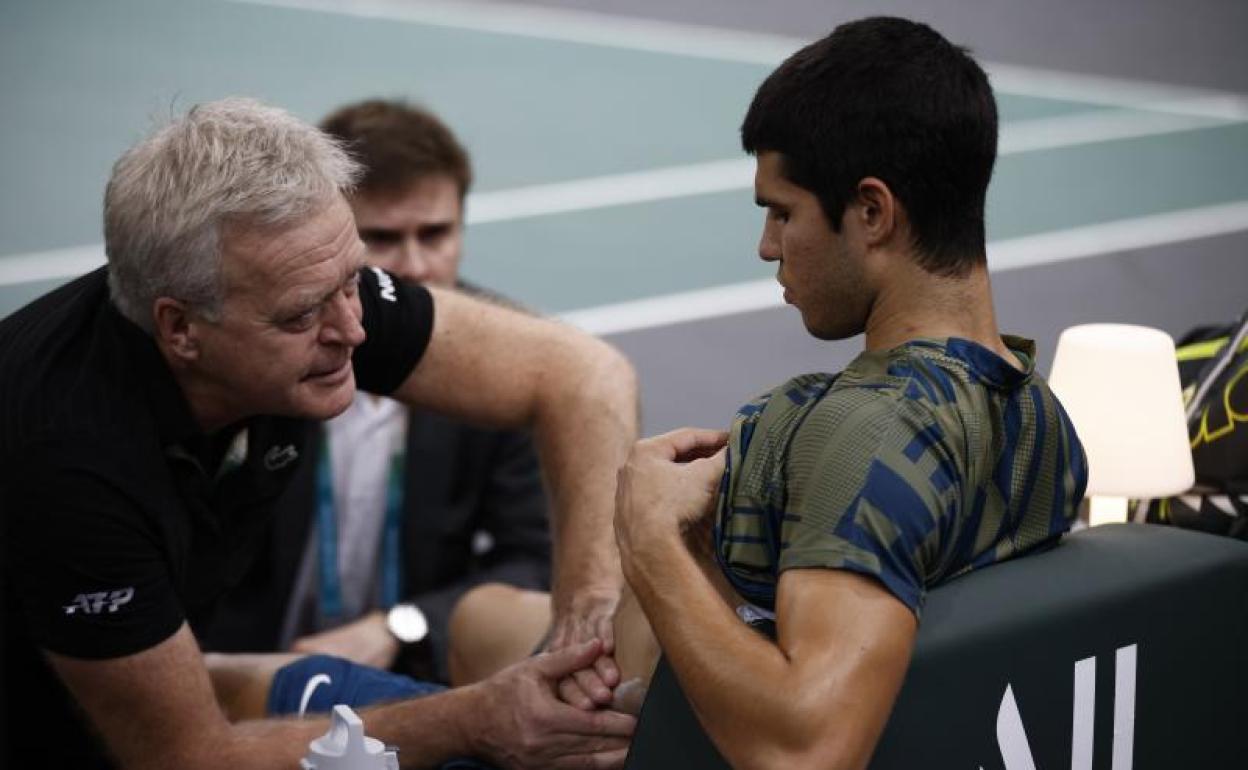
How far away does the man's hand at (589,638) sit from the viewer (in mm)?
2277

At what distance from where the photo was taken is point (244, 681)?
9.25 feet

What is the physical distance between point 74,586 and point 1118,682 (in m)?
1.26

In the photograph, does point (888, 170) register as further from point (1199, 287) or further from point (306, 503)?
point (1199, 287)

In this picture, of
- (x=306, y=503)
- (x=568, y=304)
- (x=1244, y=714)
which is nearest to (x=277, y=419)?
(x=306, y=503)

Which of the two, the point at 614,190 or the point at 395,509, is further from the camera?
the point at 614,190

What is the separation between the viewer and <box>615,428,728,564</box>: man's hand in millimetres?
1961

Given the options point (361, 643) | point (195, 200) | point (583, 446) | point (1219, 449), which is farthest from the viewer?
point (361, 643)

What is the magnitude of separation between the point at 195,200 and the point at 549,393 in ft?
2.29

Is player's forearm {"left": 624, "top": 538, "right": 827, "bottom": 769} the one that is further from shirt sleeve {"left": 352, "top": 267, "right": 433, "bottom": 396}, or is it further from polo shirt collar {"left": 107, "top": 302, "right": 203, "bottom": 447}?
shirt sleeve {"left": 352, "top": 267, "right": 433, "bottom": 396}

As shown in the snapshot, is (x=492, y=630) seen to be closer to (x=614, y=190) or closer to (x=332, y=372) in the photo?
(x=332, y=372)

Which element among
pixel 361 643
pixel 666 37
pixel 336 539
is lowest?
pixel 361 643

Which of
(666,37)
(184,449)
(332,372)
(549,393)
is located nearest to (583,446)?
(549,393)

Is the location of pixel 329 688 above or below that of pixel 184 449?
below

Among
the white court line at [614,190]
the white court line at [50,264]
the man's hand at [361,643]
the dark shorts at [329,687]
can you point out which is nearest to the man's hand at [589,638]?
the dark shorts at [329,687]
